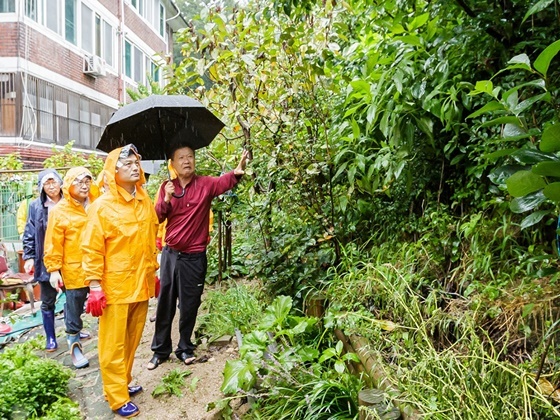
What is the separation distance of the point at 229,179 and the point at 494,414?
304 centimetres

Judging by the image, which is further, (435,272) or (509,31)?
(435,272)

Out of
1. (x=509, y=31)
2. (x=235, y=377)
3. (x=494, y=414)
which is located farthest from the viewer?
(x=235, y=377)

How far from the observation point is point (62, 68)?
572 inches

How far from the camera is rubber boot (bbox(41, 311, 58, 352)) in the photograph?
5.55 meters

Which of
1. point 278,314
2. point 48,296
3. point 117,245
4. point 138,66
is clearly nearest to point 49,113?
point 138,66

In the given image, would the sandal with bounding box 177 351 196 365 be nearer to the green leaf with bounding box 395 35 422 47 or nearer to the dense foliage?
the dense foliage

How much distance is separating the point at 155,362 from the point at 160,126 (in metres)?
2.25

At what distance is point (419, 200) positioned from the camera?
411cm

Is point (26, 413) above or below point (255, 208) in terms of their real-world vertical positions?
below

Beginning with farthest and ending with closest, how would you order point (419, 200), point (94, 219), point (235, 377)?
point (419, 200) → point (94, 219) → point (235, 377)

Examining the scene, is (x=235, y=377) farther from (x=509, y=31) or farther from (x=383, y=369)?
(x=509, y=31)

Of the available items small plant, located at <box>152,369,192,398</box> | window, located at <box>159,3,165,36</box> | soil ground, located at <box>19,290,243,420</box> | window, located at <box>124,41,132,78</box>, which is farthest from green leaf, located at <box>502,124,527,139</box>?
window, located at <box>159,3,165,36</box>

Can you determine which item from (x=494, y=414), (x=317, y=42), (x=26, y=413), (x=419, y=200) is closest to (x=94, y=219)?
(x=26, y=413)

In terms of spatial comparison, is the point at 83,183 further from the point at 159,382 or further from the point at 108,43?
the point at 108,43
